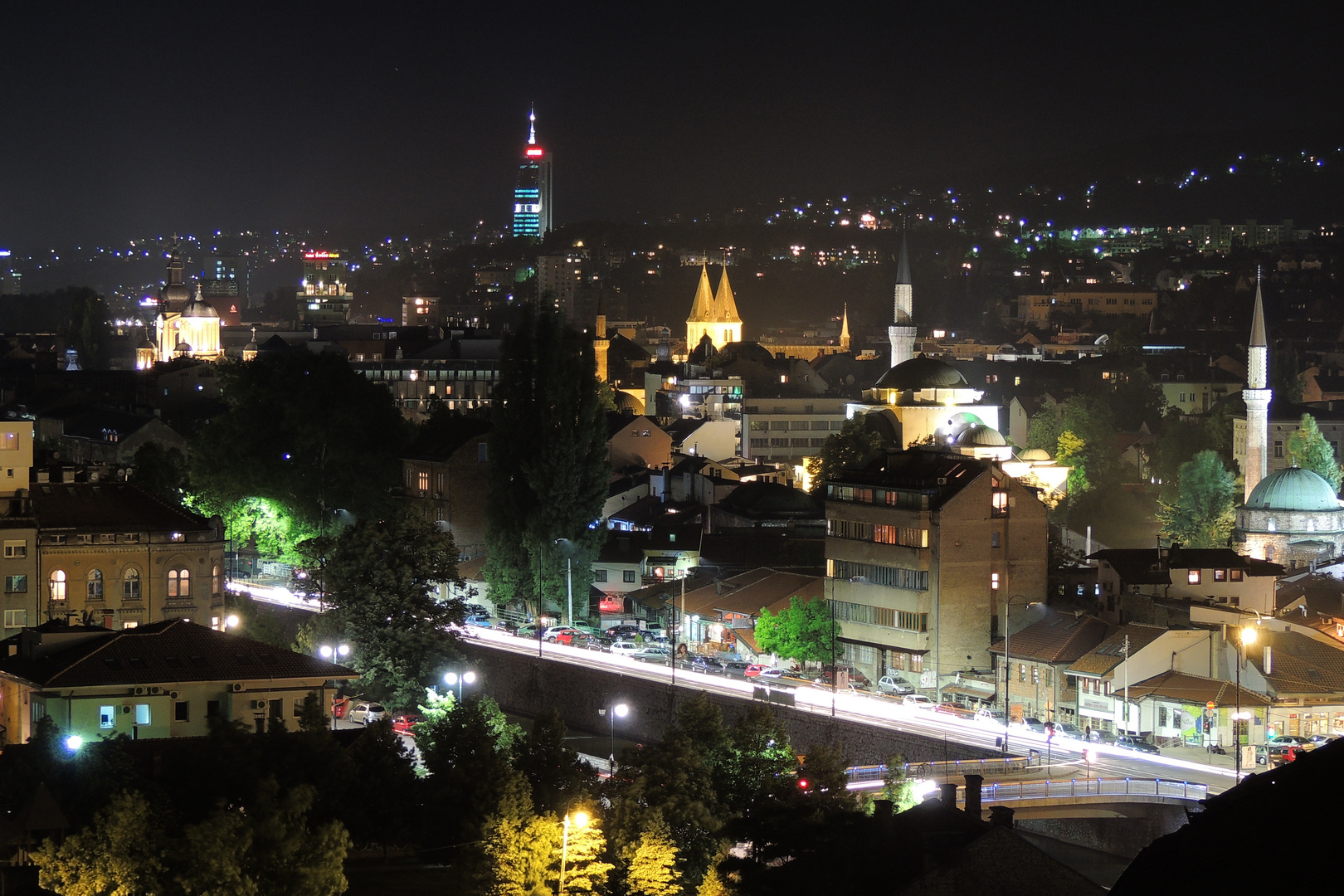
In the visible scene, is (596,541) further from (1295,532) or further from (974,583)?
(1295,532)

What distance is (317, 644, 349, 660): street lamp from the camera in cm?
5556

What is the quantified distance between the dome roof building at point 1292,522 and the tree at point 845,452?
1285 cm

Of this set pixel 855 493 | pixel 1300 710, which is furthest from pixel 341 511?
pixel 1300 710

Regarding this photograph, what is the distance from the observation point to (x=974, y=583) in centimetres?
5625

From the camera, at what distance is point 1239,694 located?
159 feet

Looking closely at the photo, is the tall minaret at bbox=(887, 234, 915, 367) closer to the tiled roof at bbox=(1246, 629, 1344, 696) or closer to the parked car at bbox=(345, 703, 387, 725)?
Result: the tiled roof at bbox=(1246, 629, 1344, 696)

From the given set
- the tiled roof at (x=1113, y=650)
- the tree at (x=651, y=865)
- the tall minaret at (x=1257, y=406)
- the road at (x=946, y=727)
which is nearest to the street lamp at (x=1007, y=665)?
the road at (x=946, y=727)

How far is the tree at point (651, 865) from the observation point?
35875 millimetres

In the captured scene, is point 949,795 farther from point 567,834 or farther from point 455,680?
point 455,680

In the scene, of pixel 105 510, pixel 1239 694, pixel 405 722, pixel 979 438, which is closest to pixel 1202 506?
pixel 979 438

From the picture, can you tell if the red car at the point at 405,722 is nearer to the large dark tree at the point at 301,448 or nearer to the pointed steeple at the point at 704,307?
the large dark tree at the point at 301,448

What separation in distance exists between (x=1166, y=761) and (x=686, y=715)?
32.7 ft

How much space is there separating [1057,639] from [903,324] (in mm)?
58270

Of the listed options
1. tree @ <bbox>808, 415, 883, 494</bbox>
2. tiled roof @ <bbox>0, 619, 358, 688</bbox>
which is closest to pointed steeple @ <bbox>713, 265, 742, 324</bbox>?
tree @ <bbox>808, 415, 883, 494</bbox>
